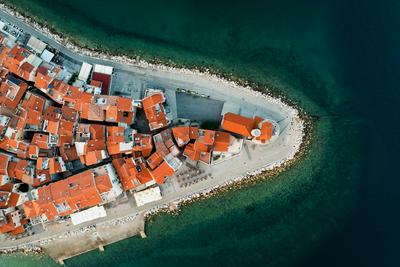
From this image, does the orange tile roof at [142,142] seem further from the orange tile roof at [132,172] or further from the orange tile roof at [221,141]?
the orange tile roof at [221,141]

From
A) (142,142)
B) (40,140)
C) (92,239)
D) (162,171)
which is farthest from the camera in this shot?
(92,239)

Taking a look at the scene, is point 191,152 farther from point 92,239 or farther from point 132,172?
point 92,239

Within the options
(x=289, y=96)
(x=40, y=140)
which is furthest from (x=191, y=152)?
(x=40, y=140)

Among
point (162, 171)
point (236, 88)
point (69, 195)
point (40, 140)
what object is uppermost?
point (236, 88)

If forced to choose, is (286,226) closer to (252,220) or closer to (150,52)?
(252,220)

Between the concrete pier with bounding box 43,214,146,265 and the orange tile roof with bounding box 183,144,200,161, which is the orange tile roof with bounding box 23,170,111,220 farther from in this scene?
the orange tile roof with bounding box 183,144,200,161

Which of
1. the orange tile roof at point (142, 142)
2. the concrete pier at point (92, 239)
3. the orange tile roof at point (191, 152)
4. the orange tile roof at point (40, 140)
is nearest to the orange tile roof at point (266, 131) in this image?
the orange tile roof at point (191, 152)
